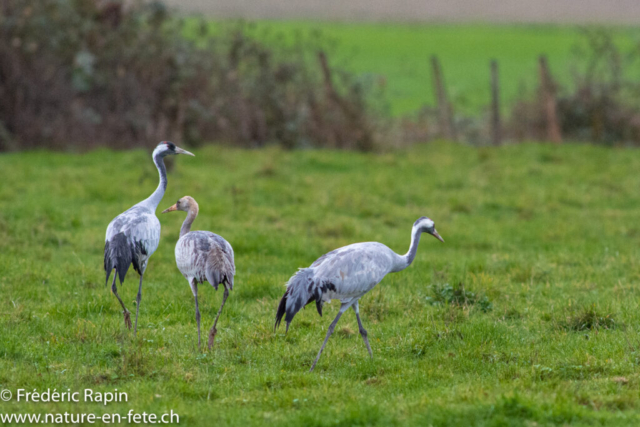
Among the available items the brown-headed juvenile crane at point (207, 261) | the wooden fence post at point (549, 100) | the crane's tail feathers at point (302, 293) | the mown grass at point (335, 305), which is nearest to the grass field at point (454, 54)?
the wooden fence post at point (549, 100)

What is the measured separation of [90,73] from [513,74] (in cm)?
2080

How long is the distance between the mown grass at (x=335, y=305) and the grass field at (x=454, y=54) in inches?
301

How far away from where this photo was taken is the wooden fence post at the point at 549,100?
71.2 feet

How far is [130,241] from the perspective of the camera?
8.14m

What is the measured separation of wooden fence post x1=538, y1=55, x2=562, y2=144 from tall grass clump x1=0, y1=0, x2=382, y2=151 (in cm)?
500

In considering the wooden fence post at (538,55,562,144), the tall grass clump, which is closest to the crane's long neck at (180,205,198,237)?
the tall grass clump

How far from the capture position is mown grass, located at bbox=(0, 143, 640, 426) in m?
6.23

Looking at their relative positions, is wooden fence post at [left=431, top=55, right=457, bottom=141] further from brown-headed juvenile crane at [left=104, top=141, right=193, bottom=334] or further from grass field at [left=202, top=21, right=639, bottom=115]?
brown-headed juvenile crane at [left=104, top=141, right=193, bottom=334]

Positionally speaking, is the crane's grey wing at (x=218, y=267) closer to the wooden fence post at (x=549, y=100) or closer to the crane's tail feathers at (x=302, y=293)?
the crane's tail feathers at (x=302, y=293)

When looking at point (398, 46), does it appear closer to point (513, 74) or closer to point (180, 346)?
point (513, 74)

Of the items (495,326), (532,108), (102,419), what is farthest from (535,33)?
(102,419)

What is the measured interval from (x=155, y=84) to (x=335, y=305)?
1216cm

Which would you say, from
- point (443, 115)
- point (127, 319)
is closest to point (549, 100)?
point (443, 115)

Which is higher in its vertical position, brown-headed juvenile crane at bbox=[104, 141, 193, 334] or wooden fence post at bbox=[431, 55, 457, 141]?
wooden fence post at bbox=[431, 55, 457, 141]
